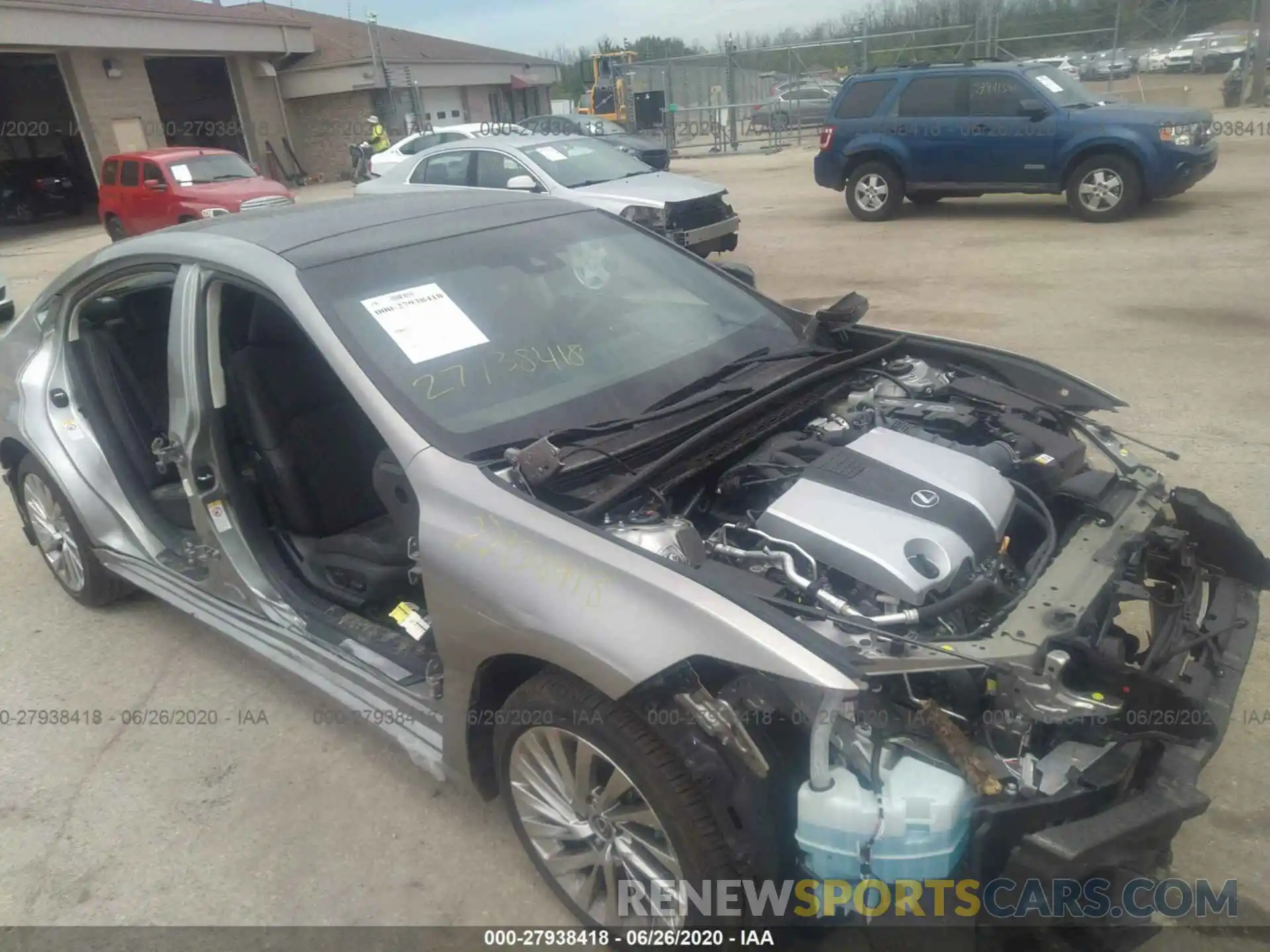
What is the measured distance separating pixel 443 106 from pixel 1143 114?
27594 millimetres

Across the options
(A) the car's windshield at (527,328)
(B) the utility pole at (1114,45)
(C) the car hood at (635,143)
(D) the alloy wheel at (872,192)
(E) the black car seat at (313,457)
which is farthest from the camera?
(B) the utility pole at (1114,45)

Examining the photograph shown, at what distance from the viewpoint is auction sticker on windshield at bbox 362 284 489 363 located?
8.54 feet

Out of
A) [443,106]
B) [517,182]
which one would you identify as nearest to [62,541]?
[517,182]

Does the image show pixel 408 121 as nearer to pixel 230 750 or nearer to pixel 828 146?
pixel 828 146

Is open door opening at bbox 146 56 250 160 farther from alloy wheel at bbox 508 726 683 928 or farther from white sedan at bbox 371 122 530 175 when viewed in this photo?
alloy wheel at bbox 508 726 683 928

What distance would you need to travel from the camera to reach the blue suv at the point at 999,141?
10305mm

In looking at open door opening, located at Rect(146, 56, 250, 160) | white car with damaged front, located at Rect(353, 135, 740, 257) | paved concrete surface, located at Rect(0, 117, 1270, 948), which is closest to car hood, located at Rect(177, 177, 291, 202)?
white car with damaged front, located at Rect(353, 135, 740, 257)

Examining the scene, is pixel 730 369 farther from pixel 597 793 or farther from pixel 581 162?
pixel 581 162

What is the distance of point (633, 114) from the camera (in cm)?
2616

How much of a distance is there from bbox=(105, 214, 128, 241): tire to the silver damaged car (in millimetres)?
13833

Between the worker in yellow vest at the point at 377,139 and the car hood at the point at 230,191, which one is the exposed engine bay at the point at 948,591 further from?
the worker in yellow vest at the point at 377,139

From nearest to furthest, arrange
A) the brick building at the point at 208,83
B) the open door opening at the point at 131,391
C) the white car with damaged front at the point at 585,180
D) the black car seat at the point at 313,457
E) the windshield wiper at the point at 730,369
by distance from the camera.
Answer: the windshield wiper at the point at 730,369
the black car seat at the point at 313,457
the open door opening at the point at 131,391
the white car with damaged front at the point at 585,180
the brick building at the point at 208,83

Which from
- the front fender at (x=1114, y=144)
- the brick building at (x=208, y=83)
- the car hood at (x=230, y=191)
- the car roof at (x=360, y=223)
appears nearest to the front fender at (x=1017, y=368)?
the car roof at (x=360, y=223)

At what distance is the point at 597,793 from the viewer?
216 centimetres
